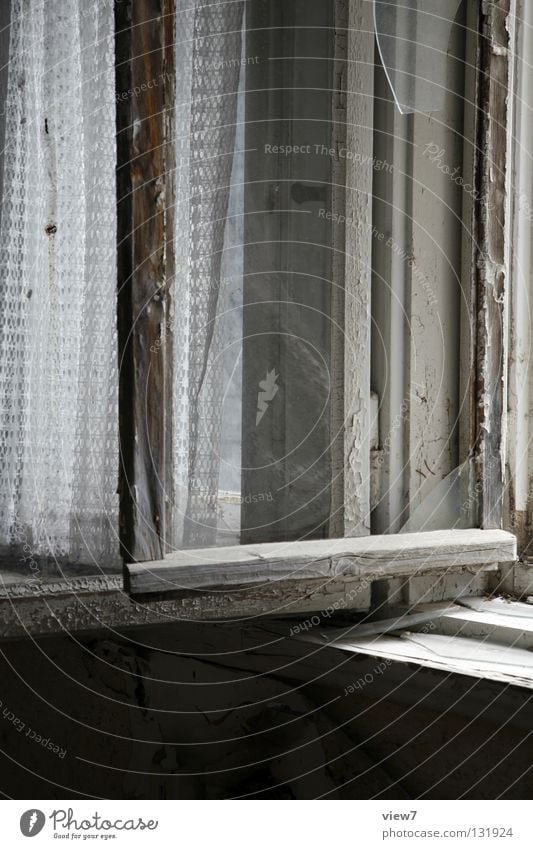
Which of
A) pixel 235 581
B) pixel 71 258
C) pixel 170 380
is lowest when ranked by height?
pixel 235 581

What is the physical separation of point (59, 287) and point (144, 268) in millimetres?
137

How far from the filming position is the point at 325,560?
776mm

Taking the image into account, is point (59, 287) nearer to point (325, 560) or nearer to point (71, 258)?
point (71, 258)

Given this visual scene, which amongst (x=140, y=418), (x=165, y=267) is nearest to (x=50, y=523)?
(x=140, y=418)

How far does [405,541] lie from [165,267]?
378 millimetres

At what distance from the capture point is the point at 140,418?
2.27 feet

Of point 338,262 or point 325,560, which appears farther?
point 338,262

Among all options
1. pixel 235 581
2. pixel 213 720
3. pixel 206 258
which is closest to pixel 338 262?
pixel 206 258

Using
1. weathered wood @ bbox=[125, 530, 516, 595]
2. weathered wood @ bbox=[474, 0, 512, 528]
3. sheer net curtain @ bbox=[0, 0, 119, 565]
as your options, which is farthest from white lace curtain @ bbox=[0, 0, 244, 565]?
weathered wood @ bbox=[474, 0, 512, 528]

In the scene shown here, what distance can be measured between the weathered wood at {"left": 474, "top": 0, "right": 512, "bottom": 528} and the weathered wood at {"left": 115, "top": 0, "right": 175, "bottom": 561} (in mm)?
368

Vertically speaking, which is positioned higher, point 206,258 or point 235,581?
point 206,258

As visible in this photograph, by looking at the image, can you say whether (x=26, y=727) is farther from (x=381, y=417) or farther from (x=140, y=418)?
(x=381, y=417)

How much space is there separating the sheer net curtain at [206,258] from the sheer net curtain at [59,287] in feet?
0.24

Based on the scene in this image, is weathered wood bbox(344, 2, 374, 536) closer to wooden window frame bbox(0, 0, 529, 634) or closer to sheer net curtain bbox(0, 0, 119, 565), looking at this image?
wooden window frame bbox(0, 0, 529, 634)
